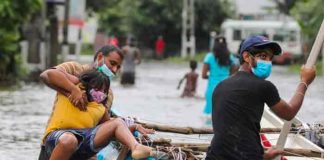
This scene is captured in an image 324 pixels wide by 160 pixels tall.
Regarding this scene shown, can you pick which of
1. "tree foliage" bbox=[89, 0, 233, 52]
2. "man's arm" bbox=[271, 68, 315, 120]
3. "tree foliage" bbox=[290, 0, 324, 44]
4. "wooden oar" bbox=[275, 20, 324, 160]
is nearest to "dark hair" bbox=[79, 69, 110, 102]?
"wooden oar" bbox=[275, 20, 324, 160]

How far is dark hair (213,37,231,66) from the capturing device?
14648 millimetres

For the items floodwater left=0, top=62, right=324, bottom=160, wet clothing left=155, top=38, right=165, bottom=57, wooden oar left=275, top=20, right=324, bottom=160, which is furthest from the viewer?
wet clothing left=155, top=38, right=165, bottom=57

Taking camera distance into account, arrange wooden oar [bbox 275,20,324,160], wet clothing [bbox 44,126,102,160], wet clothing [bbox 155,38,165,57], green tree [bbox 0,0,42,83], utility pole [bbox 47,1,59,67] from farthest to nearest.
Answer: wet clothing [bbox 155,38,165,57] → utility pole [bbox 47,1,59,67] → green tree [bbox 0,0,42,83] → wet clothing [bbox 44,126,102,160] → wooden oar [bbox 275,20,324,160]

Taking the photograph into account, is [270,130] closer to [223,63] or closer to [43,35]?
[223,63]

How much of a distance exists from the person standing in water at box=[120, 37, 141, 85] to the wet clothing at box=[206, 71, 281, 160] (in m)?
19.9

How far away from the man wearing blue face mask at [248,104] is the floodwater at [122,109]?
5.89 m

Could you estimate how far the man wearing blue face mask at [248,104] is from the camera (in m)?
5.93

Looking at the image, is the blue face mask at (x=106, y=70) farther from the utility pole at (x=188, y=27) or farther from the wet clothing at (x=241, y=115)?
the utility pole at (x=188, y=27)

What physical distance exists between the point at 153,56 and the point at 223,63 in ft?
162

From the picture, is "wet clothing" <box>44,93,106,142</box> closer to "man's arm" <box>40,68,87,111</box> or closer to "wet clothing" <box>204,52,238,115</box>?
"man's arm" <box>40,68,87,111</box>

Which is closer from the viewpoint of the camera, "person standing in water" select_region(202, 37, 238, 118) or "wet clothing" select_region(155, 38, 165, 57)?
"person standing in water" select_region(202, 37, 238, 118)

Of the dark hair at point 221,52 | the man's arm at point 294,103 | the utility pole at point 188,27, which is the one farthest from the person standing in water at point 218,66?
the utility pole at point 188,27

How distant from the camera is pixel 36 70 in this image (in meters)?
30.0

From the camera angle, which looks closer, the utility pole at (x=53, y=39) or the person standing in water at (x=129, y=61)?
the person standing in water at (x=129, y=61)
